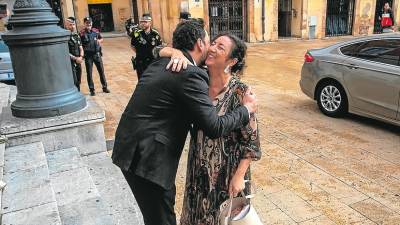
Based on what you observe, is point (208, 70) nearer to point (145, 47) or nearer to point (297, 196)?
point (297, 196)

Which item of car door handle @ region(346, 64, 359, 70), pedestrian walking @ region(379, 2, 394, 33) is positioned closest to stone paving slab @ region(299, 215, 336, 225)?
car door handle @ region(346, 64, 359, 70)

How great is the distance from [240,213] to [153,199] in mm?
543

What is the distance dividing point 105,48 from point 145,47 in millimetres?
13002

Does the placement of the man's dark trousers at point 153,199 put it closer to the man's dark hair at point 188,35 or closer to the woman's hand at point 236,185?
the woman's hand at point 236,185

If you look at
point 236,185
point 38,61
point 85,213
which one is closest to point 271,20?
point 38,61

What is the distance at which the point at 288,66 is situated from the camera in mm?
12289

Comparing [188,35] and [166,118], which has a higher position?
[188,35]

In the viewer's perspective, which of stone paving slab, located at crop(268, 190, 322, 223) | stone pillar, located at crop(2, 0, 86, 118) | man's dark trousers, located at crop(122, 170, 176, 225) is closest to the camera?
man's dark trousers, located at crop(122, 170, 176, 225)

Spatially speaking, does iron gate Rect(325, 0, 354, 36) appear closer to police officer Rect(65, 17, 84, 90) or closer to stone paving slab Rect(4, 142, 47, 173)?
police officer Rect(65, 17, 84, 90)

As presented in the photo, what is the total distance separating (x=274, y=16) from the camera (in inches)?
780

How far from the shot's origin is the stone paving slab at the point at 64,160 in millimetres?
3629

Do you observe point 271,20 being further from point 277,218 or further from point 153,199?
point 153,199

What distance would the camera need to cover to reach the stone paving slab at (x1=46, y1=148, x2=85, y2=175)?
3.63m

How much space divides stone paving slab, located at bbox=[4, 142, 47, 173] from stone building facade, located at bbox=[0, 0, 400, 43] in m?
15.4
